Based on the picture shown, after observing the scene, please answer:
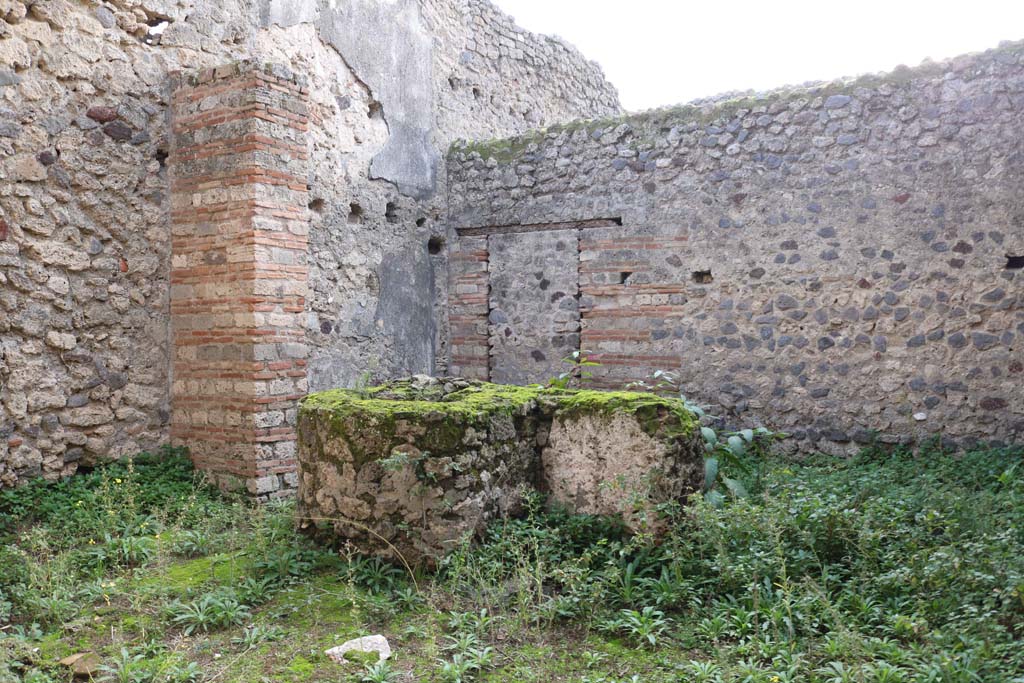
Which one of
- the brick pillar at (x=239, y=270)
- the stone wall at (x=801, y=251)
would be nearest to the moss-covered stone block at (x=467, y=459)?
the brick pillar at (x=239, y=270)

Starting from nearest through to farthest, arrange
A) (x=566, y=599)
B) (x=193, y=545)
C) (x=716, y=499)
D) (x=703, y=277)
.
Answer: (x=566, y=599) < (x=716, y=499) < (x=193, y=545) < (x=703, y=277)

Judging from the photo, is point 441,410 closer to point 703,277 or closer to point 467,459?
point 467,459

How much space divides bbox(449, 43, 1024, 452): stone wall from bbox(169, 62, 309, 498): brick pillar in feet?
9.45

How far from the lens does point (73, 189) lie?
5.64 meters

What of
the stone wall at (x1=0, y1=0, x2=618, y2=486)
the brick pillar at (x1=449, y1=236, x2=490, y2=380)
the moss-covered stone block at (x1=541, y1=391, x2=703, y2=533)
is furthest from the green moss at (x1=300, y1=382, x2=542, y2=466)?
the brick pillar at (x1=449, y1=236, x2=490, y2=380)

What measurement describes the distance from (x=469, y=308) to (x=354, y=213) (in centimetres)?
168

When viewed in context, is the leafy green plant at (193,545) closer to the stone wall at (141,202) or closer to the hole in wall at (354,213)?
the stone wall at (141,202)

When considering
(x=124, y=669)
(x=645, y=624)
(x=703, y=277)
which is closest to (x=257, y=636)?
(x=124, y=669)

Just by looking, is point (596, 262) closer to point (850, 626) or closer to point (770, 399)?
point (770, 399)

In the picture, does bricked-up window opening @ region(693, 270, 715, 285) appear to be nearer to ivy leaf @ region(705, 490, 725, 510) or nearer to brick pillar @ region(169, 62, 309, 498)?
ivy leaf @ region(705, 490, 725, 510)

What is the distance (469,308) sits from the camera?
343 inches

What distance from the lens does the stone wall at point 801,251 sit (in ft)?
21.0

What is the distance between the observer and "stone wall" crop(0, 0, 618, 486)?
5352 mm

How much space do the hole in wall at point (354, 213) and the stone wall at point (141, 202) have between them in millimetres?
22
